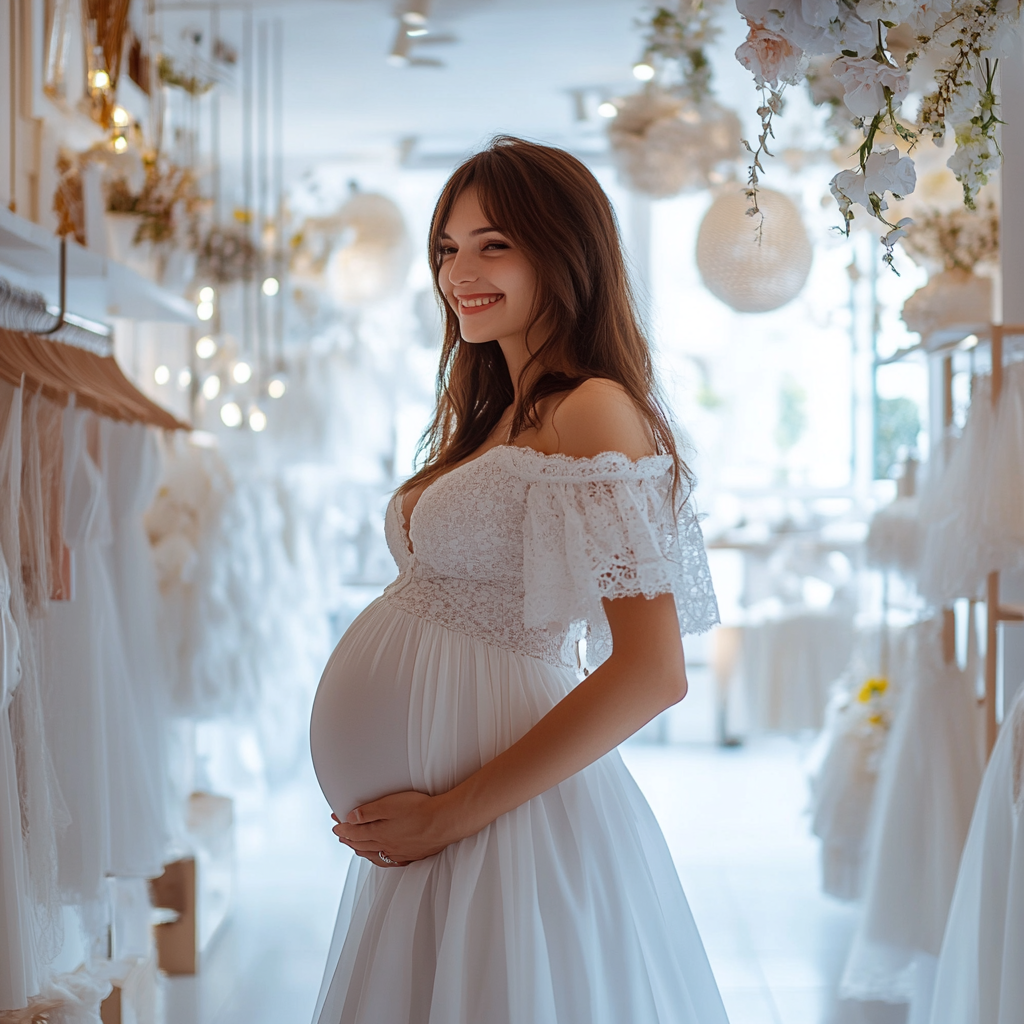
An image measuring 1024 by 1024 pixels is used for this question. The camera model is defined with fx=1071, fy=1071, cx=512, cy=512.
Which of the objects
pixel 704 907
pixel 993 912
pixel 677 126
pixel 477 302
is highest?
pixel 677 126

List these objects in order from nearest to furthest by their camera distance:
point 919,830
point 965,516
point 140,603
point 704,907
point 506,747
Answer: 1. point 506,747
2. point 965,516
3. point 140,603
4. point 919,830
5. point 704,907

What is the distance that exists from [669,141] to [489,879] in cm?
304

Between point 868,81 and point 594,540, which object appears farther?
point 594,540

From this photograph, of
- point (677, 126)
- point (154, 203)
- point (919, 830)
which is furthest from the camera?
point (677, 126)

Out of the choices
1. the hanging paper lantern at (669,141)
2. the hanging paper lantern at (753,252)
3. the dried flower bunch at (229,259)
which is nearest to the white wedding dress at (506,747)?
the hanging paper lantern at (753,252)

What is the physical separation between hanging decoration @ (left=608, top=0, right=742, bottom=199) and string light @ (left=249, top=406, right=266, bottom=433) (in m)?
1.97

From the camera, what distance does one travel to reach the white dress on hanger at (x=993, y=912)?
1.59 m

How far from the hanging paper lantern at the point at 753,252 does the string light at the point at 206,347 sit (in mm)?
2232

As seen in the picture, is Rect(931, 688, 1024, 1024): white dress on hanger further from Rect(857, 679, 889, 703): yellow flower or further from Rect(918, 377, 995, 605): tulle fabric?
Rect(857, 679, 889, 703): yellow flower

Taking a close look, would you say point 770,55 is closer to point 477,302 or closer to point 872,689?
point 477,302

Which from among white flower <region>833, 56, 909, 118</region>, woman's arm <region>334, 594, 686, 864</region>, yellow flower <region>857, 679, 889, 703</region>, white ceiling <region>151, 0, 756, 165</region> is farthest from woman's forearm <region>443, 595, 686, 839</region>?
white ceiling <region>151, 0, 756, 165</region>

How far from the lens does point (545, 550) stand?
49.4 inches

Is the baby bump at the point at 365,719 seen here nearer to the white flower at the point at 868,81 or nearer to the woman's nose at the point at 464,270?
the woman's nose at the point at 464,270

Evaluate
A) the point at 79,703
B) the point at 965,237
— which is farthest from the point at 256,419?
the point at 965,237
